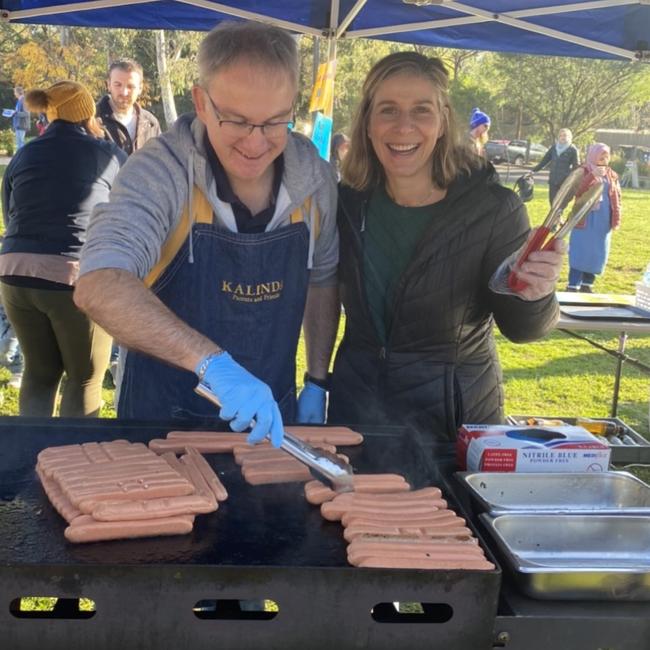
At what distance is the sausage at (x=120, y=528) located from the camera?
1.71 metres

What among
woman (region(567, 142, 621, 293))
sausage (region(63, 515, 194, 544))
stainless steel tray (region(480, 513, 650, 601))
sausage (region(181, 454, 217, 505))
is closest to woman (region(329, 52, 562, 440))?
stainless steel tray (region(480, 513, 650, 601))

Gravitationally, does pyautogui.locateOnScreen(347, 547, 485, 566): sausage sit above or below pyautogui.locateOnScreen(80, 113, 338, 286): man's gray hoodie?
below

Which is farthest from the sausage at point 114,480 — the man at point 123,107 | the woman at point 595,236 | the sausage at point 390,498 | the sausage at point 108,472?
the woman at point 595,236

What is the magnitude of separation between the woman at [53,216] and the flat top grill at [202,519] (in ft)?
7.49

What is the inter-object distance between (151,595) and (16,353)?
5.64m

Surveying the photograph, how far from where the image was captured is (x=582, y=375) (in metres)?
7.67

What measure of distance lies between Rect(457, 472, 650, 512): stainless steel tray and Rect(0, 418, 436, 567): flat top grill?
0.18 metres

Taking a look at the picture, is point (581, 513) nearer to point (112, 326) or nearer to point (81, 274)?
point (112, 326)

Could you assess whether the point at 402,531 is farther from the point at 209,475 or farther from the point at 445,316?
the point at 445,316

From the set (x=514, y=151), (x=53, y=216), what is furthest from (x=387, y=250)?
(x=514, y=151)

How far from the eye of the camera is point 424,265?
110 inches

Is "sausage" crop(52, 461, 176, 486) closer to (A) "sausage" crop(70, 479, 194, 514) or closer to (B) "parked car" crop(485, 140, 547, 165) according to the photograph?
(A) "sausage" crop(70, 479, 194, 514)

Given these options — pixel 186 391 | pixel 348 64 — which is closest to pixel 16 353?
pixel 186 391

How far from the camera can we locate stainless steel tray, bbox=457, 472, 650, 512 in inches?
87.4
